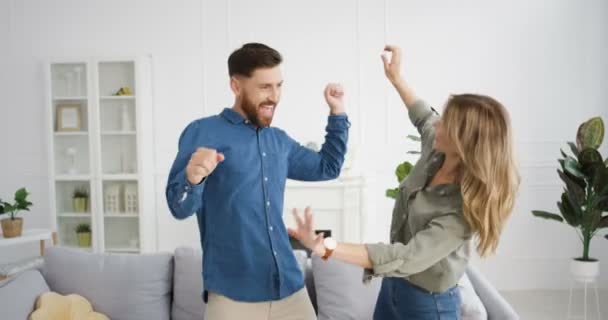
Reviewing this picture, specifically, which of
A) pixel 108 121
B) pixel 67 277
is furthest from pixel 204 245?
pixel 108 121

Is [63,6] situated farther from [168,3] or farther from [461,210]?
[461,210]

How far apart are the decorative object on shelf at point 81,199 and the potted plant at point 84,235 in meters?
0.17

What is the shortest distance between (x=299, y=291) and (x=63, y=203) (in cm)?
427

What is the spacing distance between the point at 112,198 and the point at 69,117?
856 mm

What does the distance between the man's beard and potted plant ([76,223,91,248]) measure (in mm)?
4119

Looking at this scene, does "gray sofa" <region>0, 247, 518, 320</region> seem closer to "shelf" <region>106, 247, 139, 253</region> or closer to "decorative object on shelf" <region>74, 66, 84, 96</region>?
"shelf" <region>106, 247, 139, 253</region>

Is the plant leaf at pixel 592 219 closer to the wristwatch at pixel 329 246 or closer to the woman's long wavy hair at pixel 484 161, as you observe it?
the woman's long wavy hair at pixel 484 161

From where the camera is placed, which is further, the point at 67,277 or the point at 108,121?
the point at 108,121

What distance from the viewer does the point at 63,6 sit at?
5.54 meters

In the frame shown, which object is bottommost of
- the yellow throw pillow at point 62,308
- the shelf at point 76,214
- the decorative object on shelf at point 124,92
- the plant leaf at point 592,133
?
the yellow throw pillow at point 62,308

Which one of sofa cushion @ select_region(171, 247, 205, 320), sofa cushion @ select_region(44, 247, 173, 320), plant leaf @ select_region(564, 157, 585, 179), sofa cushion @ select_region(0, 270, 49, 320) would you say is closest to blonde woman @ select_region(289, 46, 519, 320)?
sofa cushion @ select_region(171, 247, 205, 320)

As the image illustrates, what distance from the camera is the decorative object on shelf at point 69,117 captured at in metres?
5.27

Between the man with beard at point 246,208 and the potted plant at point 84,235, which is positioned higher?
the man with beard at point 246,208

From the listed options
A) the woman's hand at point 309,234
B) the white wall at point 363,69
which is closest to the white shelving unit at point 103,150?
the white wall at point 363,69
